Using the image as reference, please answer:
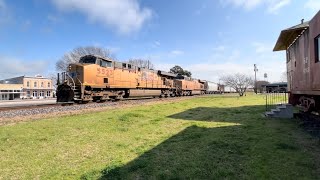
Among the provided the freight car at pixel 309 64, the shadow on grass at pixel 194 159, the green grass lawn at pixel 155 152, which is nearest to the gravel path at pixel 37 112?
the green grass lawn at pixel 155 152

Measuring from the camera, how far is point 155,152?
23.6 ft

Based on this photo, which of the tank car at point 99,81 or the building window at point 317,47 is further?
the tank car at point 99,81

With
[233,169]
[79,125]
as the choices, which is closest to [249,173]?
[233,169]

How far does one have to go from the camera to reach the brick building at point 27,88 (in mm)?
81062

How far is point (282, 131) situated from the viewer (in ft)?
32.2

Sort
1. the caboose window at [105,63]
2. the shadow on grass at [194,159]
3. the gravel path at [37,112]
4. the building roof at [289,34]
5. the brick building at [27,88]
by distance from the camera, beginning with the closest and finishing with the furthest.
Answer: the shadow on grass at [194,159], the gravel path at [37,112], the building roof at [289,34], the caboose window at [105,63], the brick building at [27,88]

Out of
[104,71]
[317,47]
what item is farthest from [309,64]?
[104,71]

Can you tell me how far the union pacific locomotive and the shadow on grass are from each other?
42.6 feet

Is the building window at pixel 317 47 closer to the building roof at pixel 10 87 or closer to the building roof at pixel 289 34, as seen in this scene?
the building roof at pixel 289 34

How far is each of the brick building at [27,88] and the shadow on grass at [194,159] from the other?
81338 millimetres

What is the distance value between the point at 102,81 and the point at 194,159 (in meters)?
17.0

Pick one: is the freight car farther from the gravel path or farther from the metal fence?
the gravel path

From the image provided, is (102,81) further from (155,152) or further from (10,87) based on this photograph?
(10,87)

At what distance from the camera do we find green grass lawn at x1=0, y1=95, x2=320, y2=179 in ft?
18.5
